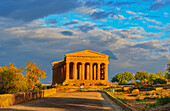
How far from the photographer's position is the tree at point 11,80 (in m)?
32.5

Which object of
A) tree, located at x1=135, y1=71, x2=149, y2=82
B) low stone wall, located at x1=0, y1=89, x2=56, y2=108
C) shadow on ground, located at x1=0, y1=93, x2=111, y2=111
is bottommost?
shadow on ground, located at x1=0, y1=93, x2=111, y2=111

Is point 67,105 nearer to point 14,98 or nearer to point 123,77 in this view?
point 14,98

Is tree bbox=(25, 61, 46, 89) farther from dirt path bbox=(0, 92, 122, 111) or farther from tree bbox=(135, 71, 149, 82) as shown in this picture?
tree bbox=(135, 71, 149, 82)

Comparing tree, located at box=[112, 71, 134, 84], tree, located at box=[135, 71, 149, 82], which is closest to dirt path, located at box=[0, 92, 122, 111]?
tree, located at box=[112, 71, 134, 84]

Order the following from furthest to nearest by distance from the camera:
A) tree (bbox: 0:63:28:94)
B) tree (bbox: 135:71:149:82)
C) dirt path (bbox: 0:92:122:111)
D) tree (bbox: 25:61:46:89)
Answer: tree (bbox: 135:71:149:82)
tree (bbox: 25:61:46:89)
tree (bbox: 0:63:28:94)
dirt path (bbox: 0:92:122:111)

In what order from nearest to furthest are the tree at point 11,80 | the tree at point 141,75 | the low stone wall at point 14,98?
the low stone wall at point 14,98 < the tree at point 11,80 < the tree at point 141,75

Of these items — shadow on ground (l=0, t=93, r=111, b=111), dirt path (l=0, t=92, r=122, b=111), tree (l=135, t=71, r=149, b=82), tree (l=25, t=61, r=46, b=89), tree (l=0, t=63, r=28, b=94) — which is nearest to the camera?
dirt path (l=0, t=92, r=122, b=111)

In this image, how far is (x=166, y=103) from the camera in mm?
17156

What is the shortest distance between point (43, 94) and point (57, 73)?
9848cm

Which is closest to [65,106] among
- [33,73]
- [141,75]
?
[33,73]

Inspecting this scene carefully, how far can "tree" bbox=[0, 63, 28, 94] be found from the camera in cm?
3247

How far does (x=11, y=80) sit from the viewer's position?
3272 centimetres

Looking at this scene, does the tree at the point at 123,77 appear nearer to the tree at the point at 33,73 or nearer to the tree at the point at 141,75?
the tree at the point at 141,75

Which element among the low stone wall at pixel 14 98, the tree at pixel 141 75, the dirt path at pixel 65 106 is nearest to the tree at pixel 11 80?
the low stone wall at pixel 14 98
